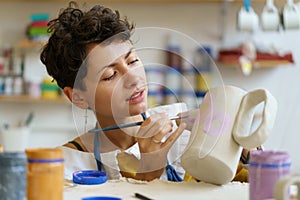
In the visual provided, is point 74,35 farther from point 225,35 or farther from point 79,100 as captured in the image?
point 225,35

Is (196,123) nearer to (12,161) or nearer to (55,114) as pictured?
(12,161)

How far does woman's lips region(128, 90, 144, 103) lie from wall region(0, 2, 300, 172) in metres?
1.52

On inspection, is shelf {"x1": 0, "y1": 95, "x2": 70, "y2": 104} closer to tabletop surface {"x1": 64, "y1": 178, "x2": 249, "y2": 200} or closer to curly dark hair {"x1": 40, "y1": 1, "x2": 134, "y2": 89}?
curly dark hair {"x1": 40, "y1": 1, "x2": 134, "y2": 89}

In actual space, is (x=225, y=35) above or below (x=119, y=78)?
above

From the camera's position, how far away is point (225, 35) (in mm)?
2559

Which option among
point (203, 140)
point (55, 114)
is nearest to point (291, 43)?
point (55, 114)

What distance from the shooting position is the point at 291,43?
253 cm

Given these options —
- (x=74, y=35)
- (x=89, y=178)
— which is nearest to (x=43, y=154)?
(x=89, y=178)

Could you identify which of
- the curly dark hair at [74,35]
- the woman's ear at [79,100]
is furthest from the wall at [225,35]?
the woman's ear at [79,100]

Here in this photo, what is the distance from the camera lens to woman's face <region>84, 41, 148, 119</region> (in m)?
1.01

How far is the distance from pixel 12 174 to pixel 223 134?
0.34 metres

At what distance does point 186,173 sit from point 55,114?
1.71 meters

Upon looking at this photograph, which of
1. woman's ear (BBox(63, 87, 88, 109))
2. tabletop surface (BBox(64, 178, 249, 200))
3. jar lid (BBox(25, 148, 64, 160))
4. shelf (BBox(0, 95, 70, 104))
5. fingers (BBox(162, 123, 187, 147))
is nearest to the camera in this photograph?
jar lid (BBox(25, 148, 64, 160))

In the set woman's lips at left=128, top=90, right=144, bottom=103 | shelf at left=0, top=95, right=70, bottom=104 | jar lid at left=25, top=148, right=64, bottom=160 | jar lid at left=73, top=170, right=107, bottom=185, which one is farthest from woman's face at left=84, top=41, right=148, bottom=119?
shelf at left=0, top=95, right=70, bottom=104
